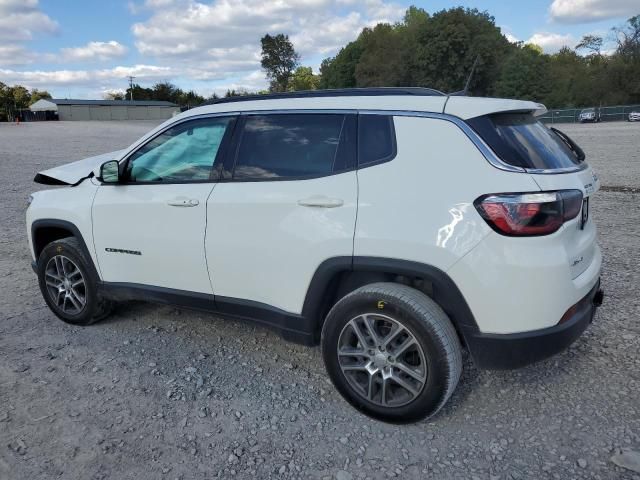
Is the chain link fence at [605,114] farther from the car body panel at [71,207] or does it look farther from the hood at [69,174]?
the car body panel at [71,207]

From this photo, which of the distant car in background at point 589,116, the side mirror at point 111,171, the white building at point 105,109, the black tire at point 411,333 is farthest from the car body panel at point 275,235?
the white building at point 105,109

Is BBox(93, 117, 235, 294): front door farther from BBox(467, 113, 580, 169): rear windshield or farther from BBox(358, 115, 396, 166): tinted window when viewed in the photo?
BBox(467, 113, 580, 169): rear windshield

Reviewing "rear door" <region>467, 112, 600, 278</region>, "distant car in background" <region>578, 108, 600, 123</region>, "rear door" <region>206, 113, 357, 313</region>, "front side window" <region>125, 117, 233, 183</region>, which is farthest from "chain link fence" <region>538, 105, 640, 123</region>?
"rear door" <region>206, 113, 357, 313</region>

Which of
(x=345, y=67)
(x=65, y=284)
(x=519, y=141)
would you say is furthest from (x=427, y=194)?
(x=345, y=67)

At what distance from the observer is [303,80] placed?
11031 cm

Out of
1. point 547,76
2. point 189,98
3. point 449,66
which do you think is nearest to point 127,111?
point 189,98

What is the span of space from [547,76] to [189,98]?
76.9 m

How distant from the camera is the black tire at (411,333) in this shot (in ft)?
8.86

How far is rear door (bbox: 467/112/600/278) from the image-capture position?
8.60 ft

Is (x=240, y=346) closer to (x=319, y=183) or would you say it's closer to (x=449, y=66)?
(x=319, y=183)

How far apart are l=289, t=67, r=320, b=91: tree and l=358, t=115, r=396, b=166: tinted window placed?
104 m

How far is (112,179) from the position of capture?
3795 millimetres

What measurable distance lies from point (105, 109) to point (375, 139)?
102 metres

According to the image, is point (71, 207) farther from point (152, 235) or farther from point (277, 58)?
point (277, 58)
